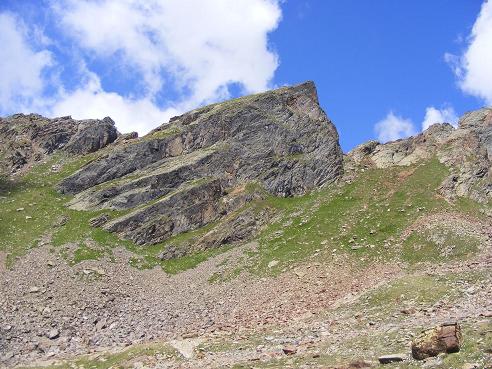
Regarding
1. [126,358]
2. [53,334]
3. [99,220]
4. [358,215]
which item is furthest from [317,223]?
[126,358]

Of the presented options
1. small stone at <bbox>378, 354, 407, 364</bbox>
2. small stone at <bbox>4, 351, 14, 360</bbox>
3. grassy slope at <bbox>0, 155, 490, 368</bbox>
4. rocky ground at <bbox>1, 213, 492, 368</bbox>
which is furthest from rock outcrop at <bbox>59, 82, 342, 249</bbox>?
small stone at <bbox>378, 354, 407, 364</bbox>

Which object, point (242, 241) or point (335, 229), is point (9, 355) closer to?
point (242, 241)

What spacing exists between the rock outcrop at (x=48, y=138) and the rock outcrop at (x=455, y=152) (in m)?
46.9

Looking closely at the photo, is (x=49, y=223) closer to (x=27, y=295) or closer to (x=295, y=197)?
(x=27, y=295)

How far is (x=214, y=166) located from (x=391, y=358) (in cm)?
5425

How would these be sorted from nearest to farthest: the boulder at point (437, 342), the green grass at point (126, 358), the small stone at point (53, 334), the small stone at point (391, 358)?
1. the boulder at point (437, 342)
2. the small stone at point (391, 358)
3. the green grass at point (126, 358)
4. the small stone at point (53, 334)

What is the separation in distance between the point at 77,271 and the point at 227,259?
16049 millimetres

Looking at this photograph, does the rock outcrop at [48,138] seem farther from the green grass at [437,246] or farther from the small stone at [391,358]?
the small stone at [391,358]

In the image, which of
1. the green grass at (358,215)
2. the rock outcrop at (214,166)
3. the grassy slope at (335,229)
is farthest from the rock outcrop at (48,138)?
the green grass at (358,215)

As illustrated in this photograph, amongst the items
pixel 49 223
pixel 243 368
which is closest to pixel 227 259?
pixel 49 223

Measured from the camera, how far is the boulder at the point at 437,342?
2033 centimetres

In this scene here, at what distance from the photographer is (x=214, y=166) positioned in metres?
73.4

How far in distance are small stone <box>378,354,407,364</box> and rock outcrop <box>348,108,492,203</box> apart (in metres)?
40.5

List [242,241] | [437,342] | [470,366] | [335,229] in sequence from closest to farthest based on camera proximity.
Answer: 1. [470,366]
2. [437,342]
3. [335,229]
4. [242,241]
